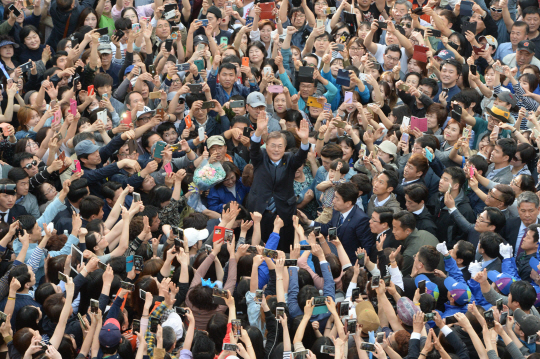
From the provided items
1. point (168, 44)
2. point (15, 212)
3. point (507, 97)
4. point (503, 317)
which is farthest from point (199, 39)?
point (503, 317)

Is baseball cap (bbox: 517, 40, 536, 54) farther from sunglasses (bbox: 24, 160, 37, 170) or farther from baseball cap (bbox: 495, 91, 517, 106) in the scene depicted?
sunglasses (bbox: 24, 160, 37, 170)

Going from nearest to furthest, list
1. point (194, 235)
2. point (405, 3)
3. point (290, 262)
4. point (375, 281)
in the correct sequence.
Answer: point (375, 281) < point (290, 262) < point (194, 235) < point (405, 3)

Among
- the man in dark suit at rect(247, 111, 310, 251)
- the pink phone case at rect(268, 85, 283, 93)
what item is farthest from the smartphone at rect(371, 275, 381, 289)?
the pink phone case at rect(268, 85, 283, 93)

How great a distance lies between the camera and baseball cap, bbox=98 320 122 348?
5668 mm

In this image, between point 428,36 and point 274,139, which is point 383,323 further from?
point 428,36

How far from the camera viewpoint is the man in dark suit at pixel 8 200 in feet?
25.9

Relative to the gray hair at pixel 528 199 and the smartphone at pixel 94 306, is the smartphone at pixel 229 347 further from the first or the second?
the gray hair at pixel 528 199

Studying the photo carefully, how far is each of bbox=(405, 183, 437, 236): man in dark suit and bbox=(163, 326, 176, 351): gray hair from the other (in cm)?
327

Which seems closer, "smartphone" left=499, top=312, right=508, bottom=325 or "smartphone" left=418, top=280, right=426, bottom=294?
"smartphone" left=499, top=312, right=508, bottom=325

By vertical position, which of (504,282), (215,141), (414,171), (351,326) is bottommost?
(414,171)

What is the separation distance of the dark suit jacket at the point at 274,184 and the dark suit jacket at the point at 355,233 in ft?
2.25

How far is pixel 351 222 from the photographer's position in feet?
25.6

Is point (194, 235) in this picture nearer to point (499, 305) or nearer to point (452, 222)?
point (452, 222)

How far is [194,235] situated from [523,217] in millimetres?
3372
